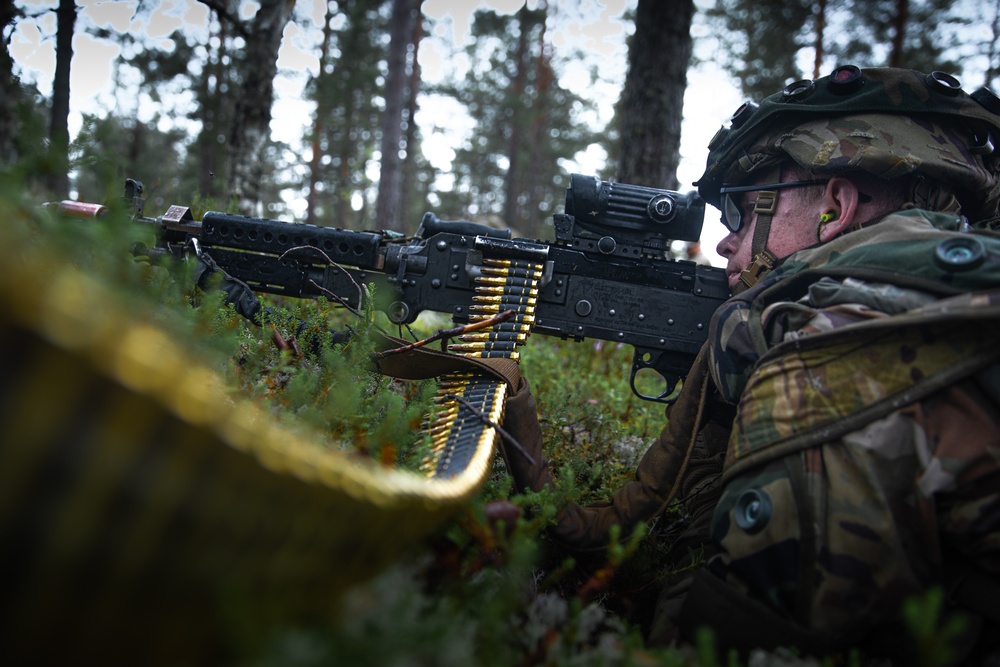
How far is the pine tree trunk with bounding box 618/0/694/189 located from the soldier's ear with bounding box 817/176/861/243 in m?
3.93

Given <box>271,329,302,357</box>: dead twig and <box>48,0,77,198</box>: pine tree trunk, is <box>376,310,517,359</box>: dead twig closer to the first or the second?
<box>271,329,302,357</box>: dead twig

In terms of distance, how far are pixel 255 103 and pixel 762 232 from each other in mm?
6023

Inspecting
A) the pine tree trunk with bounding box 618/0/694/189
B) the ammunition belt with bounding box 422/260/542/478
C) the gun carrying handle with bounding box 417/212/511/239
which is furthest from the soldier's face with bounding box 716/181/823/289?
the pine tree trunk with bounding box 618/0/694/189

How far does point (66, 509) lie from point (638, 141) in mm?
6797

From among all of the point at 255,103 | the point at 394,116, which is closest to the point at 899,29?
the point at 394,116

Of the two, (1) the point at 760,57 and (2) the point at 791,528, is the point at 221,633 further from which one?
(1) the point at 760,57

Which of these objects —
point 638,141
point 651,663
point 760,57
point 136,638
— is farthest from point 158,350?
point 760,57

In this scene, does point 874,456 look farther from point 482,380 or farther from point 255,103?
point 255,103

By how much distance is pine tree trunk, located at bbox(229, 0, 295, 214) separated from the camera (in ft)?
22.2

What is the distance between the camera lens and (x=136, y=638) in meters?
0.81

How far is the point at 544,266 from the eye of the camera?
3.62m

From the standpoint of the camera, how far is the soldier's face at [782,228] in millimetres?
2965

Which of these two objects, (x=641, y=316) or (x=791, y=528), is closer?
(x=791, y=528)

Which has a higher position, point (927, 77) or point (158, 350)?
point (927, 77)
